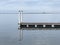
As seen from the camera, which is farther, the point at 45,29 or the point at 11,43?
the point at 45,29

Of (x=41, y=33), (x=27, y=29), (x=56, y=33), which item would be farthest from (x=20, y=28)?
(x=56, y=33)

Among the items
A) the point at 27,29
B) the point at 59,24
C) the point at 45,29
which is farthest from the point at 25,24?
the point at 59,24

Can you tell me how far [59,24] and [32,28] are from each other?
2.46 m

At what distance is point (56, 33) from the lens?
61.9ft

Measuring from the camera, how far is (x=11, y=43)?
49.8 ft

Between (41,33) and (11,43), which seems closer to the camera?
(11,43)

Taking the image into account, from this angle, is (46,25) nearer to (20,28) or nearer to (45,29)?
(45,29)

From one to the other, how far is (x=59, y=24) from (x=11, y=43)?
5.38 metres

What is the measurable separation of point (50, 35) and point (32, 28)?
1856 mm

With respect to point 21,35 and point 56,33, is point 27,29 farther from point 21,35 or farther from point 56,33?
point 56,33

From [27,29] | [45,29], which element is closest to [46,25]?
[45,29]

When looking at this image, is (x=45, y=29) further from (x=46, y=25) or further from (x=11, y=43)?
(x=11, y=43)

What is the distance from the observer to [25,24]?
18.9 meters

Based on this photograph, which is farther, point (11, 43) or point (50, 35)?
point (50, 35)
